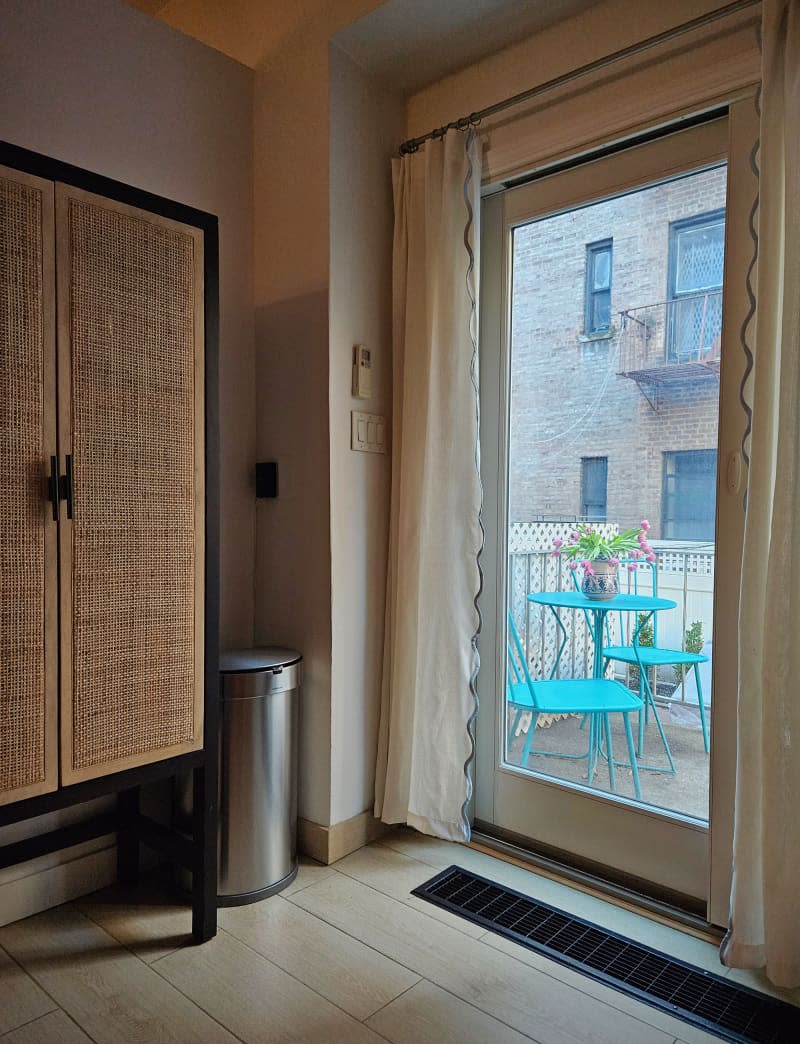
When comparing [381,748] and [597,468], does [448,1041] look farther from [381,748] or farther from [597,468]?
[597,468]

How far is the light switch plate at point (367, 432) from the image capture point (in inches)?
93.6

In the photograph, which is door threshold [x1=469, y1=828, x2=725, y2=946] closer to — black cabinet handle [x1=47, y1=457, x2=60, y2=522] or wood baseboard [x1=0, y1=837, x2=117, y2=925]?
wood baseboard [x1=0, y1=837, x2=117, y2=925]

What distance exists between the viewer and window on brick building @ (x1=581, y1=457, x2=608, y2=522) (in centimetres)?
220

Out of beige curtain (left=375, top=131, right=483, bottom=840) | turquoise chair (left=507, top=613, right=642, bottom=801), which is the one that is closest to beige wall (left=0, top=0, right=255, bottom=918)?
beige curtain (left=375, top=131, right=483, bottom=840)

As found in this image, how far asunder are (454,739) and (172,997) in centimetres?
103

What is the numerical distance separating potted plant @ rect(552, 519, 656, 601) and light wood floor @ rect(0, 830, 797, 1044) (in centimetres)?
89

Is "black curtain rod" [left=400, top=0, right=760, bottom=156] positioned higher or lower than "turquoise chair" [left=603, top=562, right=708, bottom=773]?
higher

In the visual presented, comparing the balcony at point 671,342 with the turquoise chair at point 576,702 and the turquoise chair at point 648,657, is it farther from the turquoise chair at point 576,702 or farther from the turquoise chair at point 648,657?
the turquoise chair at point 576,702

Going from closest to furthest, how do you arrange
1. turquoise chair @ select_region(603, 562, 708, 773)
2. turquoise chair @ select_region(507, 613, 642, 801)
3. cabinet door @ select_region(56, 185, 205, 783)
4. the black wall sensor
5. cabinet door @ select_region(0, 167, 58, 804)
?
1. cabinet door @ select_region(0, 167, 58, 804)
2. cabinet door @ select_region(56, 185, 205, 783)
3. turquoise chair @ select_region(603, 562, 708, 773)
4. turquoise chair @ select_region(507, 613, 642, 801)
5. the black wall sensor

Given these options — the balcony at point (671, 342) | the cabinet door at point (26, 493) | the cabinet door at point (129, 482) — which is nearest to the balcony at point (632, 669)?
the balcony at point (671, 342)

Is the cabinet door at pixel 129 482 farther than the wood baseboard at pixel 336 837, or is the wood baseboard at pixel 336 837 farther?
the wood baseboard at pixel 336 837

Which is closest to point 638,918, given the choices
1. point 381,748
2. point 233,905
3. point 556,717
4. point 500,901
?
point 500,901

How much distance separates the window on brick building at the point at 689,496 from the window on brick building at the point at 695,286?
273 millimetres

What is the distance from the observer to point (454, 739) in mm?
2340
